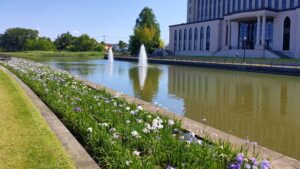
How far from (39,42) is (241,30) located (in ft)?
327

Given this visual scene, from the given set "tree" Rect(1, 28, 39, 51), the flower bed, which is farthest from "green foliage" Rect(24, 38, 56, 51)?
the flower bed

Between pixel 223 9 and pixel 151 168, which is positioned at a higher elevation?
pixel 223 9

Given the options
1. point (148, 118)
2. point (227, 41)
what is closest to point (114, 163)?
point (148, 118)

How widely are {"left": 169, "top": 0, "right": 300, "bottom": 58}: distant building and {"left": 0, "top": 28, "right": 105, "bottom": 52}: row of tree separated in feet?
184

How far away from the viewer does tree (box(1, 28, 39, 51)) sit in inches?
6447

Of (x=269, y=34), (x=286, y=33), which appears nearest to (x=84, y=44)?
(x=269, y=34)

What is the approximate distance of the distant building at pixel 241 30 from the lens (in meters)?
63.6

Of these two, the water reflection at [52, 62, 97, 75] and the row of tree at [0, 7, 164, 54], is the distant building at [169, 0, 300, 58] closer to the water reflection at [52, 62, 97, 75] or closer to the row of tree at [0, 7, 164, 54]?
the row of tree at [0, 7, 164, 54]

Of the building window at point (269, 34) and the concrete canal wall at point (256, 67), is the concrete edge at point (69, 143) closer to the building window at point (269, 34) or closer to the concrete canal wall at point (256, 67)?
the concrete canal wall at point (256, 67)

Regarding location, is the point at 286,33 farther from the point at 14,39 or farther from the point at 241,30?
the point at 14,39

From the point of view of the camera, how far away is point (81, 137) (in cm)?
676

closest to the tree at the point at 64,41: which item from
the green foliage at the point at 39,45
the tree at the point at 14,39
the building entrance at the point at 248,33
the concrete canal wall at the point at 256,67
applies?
the green foliage at the point at 39,45

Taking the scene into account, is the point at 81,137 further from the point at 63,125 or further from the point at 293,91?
the point at 293,91

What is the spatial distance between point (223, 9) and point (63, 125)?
8487cm
